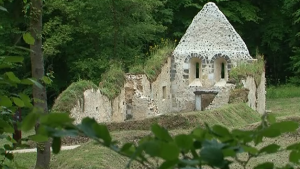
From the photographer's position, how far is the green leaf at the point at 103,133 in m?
1.52

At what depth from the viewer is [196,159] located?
4.99ft

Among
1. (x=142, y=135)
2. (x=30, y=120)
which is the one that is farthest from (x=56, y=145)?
(x=142, y=135)

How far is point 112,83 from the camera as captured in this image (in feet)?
60.5

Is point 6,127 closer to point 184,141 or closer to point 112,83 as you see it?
point 184,141

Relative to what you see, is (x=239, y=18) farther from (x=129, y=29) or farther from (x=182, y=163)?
(x=182, y=163)

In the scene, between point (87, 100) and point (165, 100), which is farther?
point (165, 100)

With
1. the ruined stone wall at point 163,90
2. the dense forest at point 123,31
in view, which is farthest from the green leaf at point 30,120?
the ruined stone wall at point 163,90

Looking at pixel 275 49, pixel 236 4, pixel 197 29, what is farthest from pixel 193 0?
pixel 197 29

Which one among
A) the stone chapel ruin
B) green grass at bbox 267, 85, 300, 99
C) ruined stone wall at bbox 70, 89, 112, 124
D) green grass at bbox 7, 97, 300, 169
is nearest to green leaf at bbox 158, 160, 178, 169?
green grass at bbox 7, 97, 300, 169

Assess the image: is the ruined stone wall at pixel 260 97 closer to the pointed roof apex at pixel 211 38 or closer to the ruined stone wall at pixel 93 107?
the pointed roof apex at pixel 211 38

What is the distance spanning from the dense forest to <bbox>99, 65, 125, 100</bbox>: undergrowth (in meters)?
0.79

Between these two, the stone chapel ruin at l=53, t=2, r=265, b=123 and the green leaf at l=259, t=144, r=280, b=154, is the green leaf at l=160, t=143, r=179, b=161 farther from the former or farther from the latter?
the stone chapel ruin at l=53, t=2, r=265, b=123

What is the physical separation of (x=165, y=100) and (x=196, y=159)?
71.5ft

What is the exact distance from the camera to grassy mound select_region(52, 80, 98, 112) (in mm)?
14640
